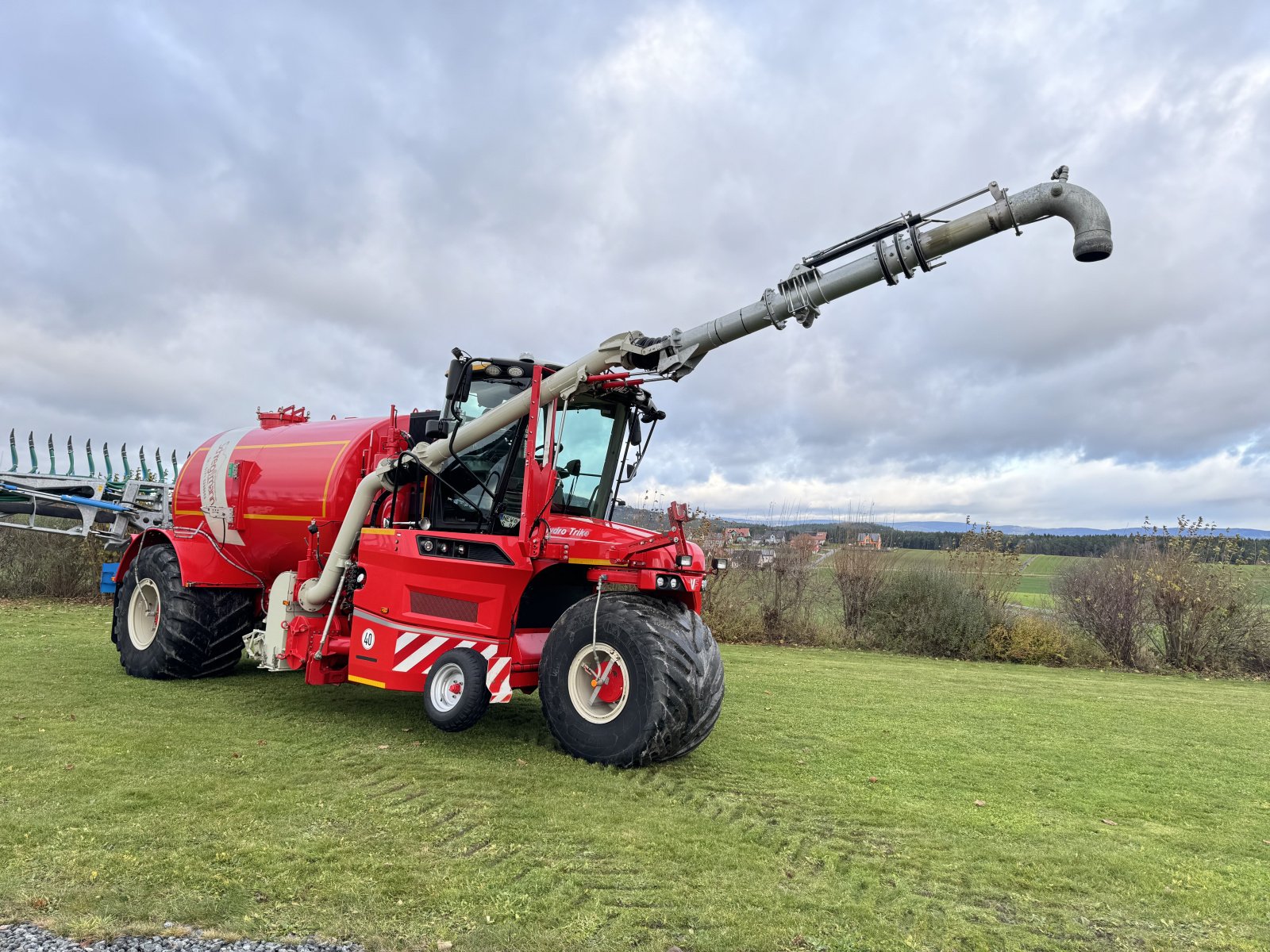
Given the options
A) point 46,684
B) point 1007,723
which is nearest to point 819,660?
point 1007,723

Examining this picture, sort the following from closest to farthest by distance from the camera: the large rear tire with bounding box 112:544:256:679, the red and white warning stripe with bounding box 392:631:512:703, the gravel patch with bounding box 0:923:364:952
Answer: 1. the gravel patch with bounding box 0:923:364:952
2. the red and white warning stripe with bounding box 392:631:512:703
3. the large rear tire with bounding box 112:544:256:679

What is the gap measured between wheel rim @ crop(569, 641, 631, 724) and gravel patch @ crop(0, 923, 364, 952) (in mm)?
2549

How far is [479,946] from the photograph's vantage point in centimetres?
311

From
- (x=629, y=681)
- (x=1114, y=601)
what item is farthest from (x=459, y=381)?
(x=1114, y=601)

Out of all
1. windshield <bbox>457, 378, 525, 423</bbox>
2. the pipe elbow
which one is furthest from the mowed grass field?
the pipe elbow

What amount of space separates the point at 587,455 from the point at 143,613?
18.3 feet

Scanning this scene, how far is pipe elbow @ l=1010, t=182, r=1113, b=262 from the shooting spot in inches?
163

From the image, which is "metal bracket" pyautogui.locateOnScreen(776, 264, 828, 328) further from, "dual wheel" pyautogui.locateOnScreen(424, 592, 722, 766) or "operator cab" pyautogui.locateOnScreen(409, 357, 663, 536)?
"dual wheel" pyautogui.locateOnScreen(424, 592, 722, 766)

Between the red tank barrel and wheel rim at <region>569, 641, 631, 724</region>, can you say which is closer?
wheel rim at <region>569, 641, 631, 724</region>

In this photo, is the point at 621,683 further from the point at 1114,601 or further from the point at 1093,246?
the point at 1114,601

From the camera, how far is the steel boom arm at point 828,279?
4.28 metres

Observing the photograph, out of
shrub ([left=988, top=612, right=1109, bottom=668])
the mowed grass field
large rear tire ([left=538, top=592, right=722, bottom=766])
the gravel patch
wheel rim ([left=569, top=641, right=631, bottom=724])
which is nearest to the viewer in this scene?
the gravel patch

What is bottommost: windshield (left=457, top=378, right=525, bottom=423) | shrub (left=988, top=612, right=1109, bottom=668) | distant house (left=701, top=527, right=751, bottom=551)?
shrub (left=988, top=612, right=1109, bottom=668)

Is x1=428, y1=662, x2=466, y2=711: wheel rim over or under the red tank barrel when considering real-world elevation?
under
